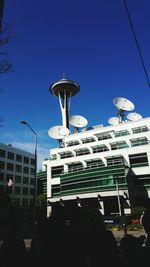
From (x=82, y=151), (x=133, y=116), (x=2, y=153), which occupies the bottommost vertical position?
(x=82, y=151)

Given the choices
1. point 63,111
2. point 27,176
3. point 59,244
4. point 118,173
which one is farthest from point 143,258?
point 27,176

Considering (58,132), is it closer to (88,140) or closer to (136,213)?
(88,140)

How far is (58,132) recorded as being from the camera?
60.5 meters

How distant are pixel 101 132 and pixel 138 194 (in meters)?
15.2

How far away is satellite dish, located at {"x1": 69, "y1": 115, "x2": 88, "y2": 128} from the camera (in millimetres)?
61125

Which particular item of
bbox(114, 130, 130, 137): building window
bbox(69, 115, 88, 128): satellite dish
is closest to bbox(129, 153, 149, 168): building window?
bbox(114, 130, 130, 137): building window

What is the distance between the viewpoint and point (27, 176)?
264 ft

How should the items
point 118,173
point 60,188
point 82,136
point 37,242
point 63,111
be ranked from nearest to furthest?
1. point 37,242
2. point 118,173
3. point 60,188
4. point 82,136
5. point 63,111

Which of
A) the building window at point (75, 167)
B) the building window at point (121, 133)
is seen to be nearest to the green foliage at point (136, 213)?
the building window at point (75, 167)

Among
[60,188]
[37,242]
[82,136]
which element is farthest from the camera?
[82,136]

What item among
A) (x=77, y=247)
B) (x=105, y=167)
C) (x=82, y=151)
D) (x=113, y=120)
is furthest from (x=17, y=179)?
(x=77, y=247)

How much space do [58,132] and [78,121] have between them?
5695mm

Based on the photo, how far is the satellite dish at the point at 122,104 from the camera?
55875 mm

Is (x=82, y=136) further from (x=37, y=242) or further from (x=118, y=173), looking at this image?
(x=37, y=242)
